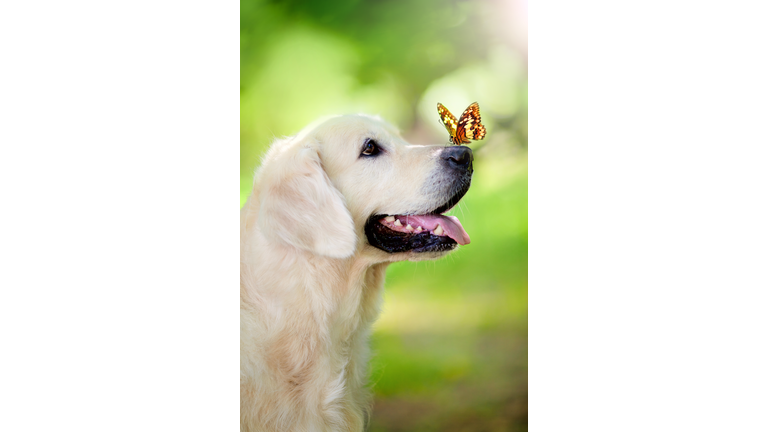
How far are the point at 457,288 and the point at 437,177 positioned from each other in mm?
524

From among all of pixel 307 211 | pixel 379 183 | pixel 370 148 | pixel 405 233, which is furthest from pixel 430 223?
pixel 307 211

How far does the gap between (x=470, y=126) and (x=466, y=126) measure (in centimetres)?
2

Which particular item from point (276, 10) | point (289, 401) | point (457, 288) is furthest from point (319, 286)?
point (276, 10)

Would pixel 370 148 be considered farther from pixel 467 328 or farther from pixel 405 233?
pixel 467 328

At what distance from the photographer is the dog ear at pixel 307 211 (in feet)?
6.68

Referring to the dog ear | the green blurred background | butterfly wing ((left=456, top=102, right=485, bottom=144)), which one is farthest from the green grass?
the dog ear

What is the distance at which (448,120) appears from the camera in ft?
7.74

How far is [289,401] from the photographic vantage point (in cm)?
213

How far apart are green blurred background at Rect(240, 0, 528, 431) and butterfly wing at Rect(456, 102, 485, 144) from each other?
3 cm

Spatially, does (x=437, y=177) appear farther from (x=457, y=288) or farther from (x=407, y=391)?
(x=407, y=391)

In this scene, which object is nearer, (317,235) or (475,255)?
(317,235)

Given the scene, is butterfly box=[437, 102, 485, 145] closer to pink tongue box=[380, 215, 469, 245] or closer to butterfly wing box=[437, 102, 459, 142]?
butterfly wing box=[437, 102, 459, 142]
